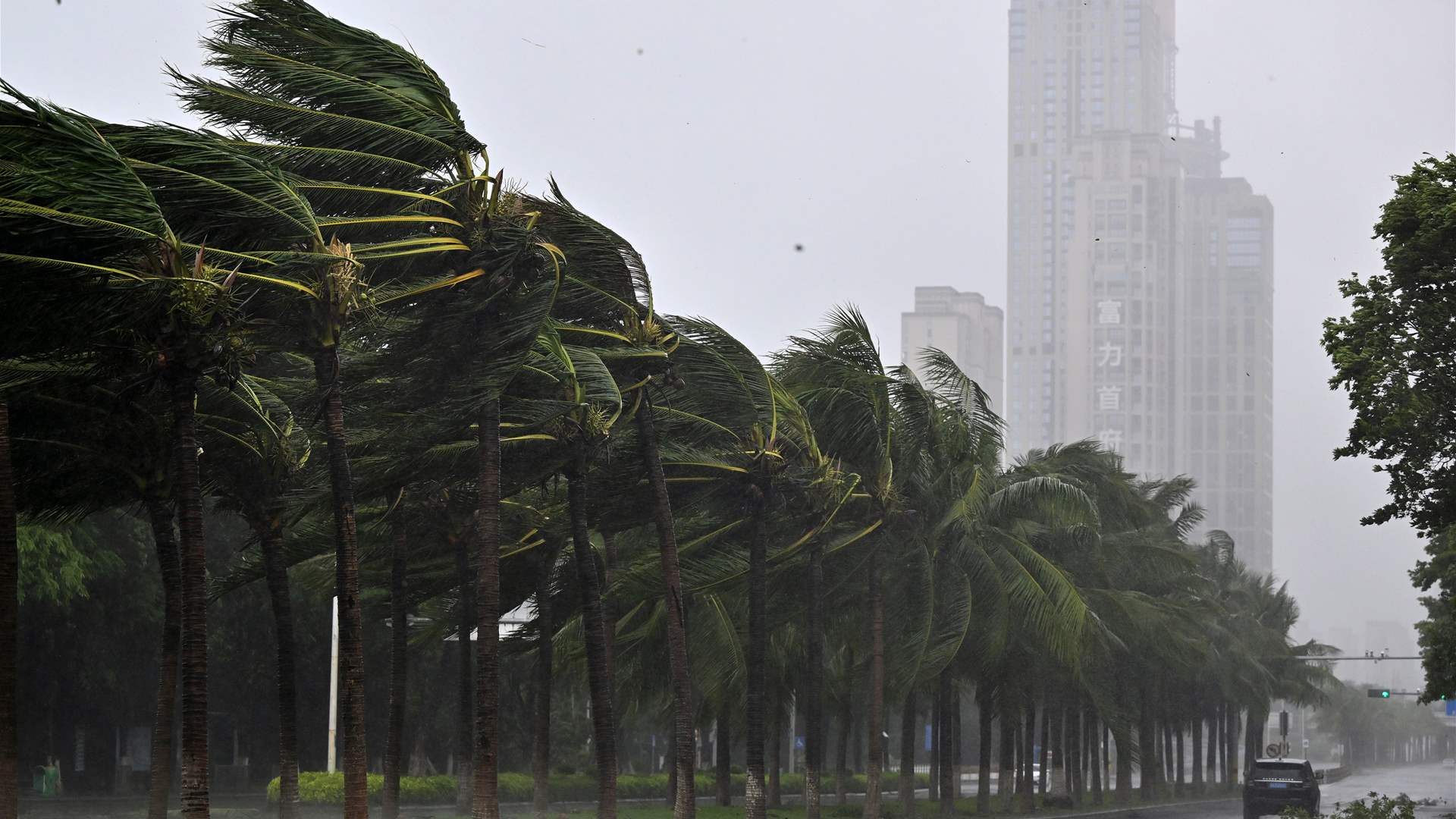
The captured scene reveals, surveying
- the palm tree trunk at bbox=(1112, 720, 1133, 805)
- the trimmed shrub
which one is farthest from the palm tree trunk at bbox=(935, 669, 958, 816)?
the trimmed shrub

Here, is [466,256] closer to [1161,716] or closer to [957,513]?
[957,513]

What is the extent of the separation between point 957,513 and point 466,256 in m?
14.7

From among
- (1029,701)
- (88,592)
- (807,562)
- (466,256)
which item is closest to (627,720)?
(1029,701)

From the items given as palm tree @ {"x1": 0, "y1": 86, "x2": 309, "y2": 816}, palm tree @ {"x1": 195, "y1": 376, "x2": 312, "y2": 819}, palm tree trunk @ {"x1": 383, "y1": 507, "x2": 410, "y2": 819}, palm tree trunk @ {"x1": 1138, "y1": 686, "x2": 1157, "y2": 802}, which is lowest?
palm tree trunk @ {"x1": 1138, "y1": 686, "x2": 1157, "y2": 802}

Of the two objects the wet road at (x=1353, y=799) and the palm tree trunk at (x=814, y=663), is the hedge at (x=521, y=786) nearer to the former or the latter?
the palm tree trunk at (x=814, y=663)

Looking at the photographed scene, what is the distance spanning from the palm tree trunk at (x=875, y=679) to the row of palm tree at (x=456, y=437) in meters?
0.08

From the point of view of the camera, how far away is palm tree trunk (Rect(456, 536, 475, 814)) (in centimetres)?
2836

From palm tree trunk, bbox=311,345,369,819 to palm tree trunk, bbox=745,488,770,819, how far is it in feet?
34.1

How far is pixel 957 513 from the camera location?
105ft

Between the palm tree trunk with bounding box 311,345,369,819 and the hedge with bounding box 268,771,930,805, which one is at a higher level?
the palm tree trunk with bounding box 311,345,369,819

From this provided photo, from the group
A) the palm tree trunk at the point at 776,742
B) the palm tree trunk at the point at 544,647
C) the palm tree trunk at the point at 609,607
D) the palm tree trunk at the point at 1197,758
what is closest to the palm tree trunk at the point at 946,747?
the palm tree trunk at the point at 776,742

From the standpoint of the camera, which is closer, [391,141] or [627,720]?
[391,141]

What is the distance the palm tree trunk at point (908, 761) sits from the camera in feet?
124

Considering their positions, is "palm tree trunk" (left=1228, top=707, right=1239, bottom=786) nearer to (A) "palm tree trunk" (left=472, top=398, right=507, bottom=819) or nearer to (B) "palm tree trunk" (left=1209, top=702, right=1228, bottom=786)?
(B) "palm tree trunk" (left=1209, top=702, right=1228, bottom=786)
